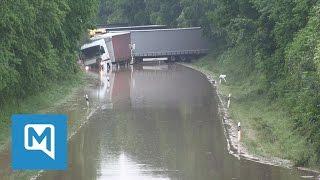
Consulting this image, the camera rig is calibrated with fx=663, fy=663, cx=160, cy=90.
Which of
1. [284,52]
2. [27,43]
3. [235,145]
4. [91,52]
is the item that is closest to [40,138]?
[235,145]

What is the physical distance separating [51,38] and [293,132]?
1671 cm

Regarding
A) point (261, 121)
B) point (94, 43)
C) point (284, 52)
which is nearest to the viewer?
point (261, 121)

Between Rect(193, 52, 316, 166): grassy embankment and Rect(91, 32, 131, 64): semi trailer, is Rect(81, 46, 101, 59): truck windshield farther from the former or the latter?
Rect(193, 52, 316, 166): grassy embankment

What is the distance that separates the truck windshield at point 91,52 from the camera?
66506 millimetres

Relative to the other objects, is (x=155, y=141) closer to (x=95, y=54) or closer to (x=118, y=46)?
(x=95, y=54)

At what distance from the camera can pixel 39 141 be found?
11.7m

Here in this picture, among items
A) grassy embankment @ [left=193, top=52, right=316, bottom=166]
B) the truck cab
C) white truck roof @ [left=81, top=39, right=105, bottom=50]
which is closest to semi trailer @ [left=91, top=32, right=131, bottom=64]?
white truck roof @ [left=81, top=39, right=105, bottom=50]

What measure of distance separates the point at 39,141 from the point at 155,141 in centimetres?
1568

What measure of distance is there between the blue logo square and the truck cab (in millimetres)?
54649

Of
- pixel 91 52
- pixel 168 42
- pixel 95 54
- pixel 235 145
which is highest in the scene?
pixel 168 42

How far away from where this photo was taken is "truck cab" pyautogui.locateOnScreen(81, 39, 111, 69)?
218 ft

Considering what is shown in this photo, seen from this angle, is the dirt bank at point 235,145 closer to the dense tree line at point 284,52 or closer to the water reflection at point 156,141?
the water reflection at point 156,141

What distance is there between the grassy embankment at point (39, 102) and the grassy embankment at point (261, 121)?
9.92m

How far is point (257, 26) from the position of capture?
35.2m
